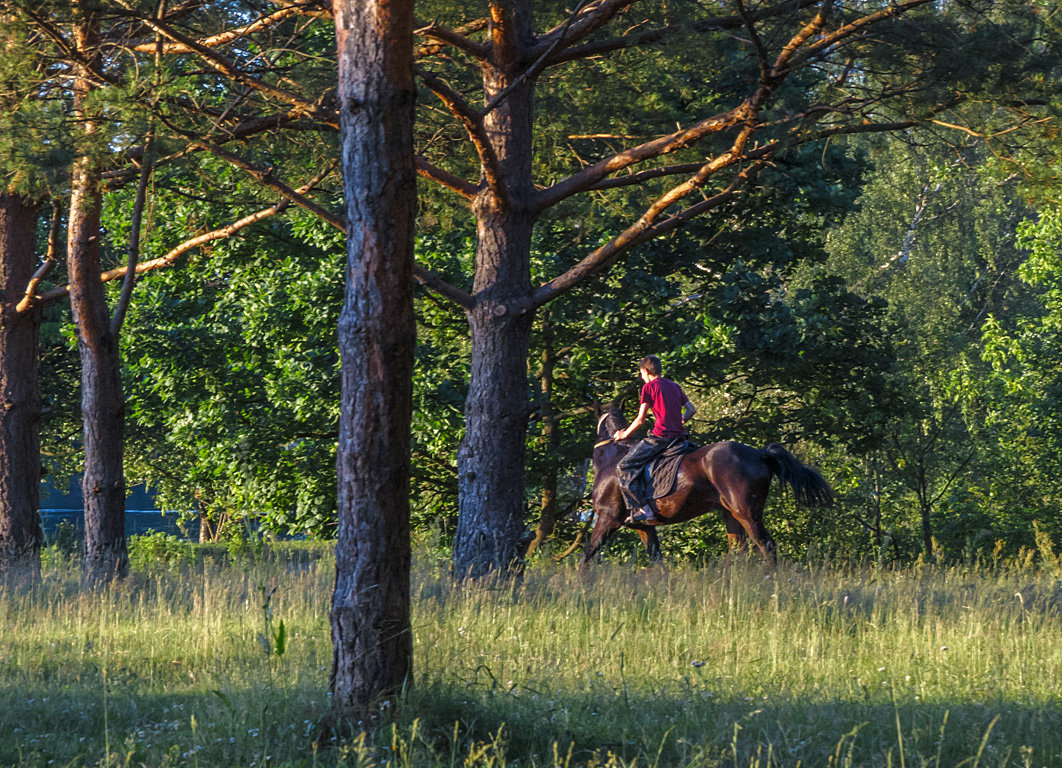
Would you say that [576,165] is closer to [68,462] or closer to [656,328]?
[656,328]

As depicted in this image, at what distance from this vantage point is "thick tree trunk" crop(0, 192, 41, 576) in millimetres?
13844

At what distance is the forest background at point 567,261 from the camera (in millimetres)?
9641

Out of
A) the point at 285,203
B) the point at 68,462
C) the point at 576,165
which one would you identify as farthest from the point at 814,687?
the point at 68,462

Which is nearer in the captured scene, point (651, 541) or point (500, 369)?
point (500, 369)

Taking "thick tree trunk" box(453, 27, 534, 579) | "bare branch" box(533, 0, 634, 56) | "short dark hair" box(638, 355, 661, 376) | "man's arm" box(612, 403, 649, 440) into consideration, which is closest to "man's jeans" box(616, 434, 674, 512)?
"man's arm" box(612, 403, 649, 440)

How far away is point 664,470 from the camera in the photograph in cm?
1153

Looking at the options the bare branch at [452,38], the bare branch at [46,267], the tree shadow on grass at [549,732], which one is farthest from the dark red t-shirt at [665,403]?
the bare branch at [46,267]

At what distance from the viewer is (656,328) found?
1688cm

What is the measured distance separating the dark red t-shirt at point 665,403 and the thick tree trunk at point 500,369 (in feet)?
5.01

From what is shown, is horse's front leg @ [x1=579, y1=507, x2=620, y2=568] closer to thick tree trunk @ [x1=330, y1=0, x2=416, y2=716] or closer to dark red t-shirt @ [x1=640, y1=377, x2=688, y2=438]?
dark red t-shirt @ [x1=640, y1=377, x2=688, y2=438]

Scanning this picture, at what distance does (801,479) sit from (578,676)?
5092mm

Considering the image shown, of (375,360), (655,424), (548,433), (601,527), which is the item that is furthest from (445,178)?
(548,433)

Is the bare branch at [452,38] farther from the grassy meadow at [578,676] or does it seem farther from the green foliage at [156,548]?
the green foliage at [156,548]

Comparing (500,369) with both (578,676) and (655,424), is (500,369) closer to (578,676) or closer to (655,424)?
(655,424)
